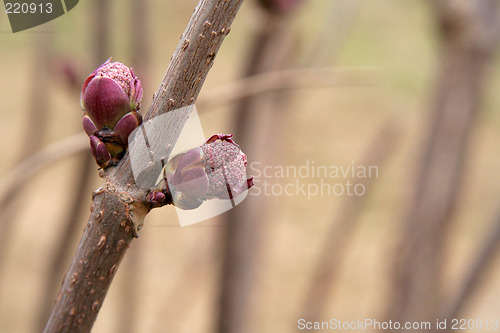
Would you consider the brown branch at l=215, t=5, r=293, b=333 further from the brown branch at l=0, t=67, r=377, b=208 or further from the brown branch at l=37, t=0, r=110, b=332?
the brown branch at l=37, t=0, r=110, b=332

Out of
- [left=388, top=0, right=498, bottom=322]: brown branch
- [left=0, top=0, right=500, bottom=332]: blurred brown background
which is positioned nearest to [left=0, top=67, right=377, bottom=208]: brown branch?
[left=0, top=0, right=500, bottom=332]: blurred brown background

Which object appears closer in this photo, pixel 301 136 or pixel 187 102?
pixel 187 102

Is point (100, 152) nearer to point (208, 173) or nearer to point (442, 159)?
point (208, 173)

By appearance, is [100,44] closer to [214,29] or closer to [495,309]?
[214,29]

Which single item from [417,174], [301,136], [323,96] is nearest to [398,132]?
[417,174]

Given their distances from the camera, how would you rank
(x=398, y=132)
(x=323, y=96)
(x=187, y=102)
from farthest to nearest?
(x=323, y=96) < (x=398, y=132) < (x=187, y=102)

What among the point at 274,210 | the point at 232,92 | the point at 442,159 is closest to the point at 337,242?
the point at 274,210
